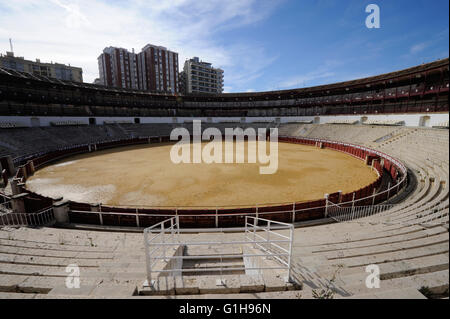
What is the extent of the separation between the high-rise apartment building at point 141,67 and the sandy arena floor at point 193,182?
7383 centimetres

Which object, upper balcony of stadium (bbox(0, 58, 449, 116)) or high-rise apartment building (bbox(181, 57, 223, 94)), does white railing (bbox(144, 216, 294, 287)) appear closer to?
upper balcony of stadium (bbox(0, 58, 449, 116))

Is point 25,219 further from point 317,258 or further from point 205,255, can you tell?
point 317,258

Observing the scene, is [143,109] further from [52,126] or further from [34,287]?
[34,287]

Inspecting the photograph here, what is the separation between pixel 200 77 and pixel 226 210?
282 feet

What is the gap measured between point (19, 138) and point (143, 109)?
A: 89.6ft

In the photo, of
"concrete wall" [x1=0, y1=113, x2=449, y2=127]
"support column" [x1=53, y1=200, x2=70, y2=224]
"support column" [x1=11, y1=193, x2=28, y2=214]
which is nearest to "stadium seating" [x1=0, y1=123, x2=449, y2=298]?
"support column" [x1=53, y1=200, x2=70, y2=224]

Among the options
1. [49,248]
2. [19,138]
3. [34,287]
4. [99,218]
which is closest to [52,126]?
[19,138]

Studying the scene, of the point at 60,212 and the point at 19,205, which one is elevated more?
the point at 19,205

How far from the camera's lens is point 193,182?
15367mm

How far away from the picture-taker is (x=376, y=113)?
33438mm

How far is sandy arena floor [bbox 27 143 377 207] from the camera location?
12.5 m

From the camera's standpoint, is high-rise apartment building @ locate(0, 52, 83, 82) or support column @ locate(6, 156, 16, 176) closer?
support column @ locate(6, 156, 16, 176)

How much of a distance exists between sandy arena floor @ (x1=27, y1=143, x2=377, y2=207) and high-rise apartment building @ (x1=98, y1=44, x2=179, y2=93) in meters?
73.8

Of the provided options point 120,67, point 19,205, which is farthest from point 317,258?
point 120,67
